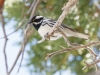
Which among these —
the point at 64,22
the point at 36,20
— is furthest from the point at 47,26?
the point at 64,22

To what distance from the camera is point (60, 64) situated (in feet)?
12.9

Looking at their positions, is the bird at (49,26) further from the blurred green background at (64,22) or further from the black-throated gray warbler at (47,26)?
the blurred green background at (64,22)

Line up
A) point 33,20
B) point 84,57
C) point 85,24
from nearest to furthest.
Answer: point 33,20
point 85,24
point 84,57

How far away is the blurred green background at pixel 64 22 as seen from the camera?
12.4 ft

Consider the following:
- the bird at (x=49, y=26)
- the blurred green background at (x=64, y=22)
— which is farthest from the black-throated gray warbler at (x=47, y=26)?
the blurred green background at (x=64, y=22)

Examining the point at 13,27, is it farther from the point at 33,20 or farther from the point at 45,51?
the point at 33,20

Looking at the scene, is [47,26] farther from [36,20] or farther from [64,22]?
[64,22]

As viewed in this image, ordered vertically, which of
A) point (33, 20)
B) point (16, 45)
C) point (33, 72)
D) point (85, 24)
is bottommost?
point (33, 72)

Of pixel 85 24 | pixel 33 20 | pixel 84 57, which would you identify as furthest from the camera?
pixel 84 57

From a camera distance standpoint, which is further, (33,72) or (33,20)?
(33,72)

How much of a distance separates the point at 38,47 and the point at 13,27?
0.35 m

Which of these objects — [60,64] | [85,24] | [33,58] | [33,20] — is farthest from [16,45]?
[33,20]

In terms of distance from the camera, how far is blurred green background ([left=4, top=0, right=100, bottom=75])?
3.77 m

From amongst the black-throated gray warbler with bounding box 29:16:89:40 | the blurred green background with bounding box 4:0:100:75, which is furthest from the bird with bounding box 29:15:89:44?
the blurred green background with bounding box 4:0:100:75
